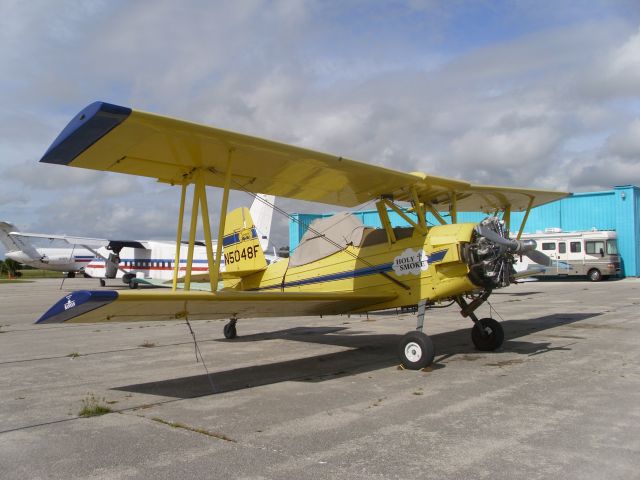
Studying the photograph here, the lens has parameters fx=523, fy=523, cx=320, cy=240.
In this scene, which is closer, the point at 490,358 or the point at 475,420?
the point at 475,420

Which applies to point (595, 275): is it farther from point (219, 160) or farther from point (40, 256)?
point (40, 256)

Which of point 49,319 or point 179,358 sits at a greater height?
point 49,319

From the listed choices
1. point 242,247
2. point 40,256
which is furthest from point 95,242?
point 242,247

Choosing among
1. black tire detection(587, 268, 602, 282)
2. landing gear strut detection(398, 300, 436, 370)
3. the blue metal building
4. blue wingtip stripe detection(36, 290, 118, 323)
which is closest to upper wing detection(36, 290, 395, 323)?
blue wingtip stripe detection(36, 290, 118, 323)

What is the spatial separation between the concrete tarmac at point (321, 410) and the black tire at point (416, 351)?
0.51ft

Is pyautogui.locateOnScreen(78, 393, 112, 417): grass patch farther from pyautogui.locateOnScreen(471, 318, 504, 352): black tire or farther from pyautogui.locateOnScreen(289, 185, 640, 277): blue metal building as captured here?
pyautogui.locateOnScreen(289, 185, 640, 277): blue metal building

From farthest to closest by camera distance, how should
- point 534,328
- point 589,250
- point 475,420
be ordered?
point 589,250
point 534,328
point 475,420

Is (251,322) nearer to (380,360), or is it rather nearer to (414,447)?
(380,360)

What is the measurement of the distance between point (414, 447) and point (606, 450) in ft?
4.63

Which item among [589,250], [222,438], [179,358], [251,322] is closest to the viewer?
[222,438]

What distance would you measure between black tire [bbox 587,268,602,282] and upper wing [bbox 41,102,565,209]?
26.6 meters

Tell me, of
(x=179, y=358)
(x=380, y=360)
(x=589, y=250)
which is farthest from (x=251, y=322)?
(x=589, y=250)

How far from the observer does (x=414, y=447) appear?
407 cm

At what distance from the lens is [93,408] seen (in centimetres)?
539
